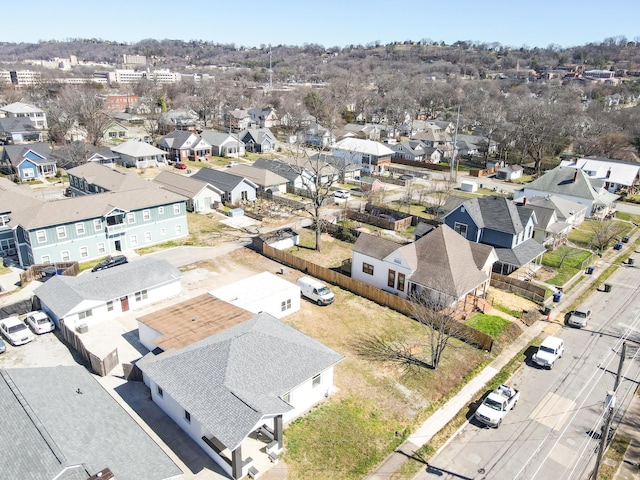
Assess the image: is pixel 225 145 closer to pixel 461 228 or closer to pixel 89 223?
pixel 89 223

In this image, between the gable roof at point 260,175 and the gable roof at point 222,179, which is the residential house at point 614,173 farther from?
the gable roof at point 222,179

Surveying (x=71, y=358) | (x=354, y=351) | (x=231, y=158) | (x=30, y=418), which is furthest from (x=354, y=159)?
(x=30, y=418)

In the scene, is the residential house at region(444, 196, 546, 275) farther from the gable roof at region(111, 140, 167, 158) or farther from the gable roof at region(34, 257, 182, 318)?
the gable roof at region(111, 140, 167, 158)

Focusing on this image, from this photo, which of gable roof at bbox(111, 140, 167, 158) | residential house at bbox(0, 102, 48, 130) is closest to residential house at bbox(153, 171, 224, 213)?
gable roof at bbox(111, 140, 167, 158)

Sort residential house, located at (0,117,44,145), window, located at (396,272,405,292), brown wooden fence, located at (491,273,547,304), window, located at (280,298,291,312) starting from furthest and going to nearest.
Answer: residential house, located at (0,117,44,145) → brown wooden fence, located at (491,273,547,304) → window, located at (396,272,405,292) → window, located at (280,298,291,312)

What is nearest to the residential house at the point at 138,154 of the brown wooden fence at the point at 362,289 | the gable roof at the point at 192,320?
the brown wooden fence at the point at 362,289

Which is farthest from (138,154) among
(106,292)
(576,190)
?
(576,190)
